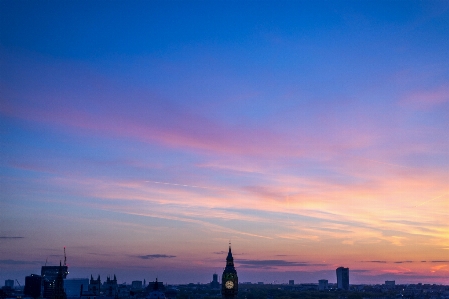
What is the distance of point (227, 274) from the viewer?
185 meters
